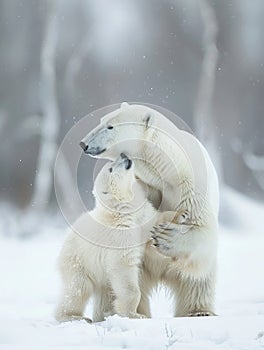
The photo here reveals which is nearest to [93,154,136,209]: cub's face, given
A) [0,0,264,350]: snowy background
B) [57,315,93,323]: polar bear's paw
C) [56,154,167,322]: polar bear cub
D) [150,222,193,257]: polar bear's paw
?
[56,154,167,322]: polar bear cub

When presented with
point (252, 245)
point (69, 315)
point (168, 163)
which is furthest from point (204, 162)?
point (252, 245)

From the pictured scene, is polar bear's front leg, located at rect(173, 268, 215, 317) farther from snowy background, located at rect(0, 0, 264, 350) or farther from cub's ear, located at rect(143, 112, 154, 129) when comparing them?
snowy background, located at rect(0, 0, 264, 350)

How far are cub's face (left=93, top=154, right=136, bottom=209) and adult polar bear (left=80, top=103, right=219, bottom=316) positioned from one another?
0.30ft

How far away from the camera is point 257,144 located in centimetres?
820

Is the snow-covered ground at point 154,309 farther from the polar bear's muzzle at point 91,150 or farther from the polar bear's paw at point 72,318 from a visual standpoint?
the polar bear's muzzle at point 91,150

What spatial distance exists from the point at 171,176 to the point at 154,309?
1.44 metres

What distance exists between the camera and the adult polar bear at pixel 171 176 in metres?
2.67

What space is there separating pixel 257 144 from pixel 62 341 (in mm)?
6238

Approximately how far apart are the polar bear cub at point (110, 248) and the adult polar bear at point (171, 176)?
0.06 meters

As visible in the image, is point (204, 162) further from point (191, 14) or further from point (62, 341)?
point (191, 14)

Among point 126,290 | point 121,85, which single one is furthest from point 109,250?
point 121,85

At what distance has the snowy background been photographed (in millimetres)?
7309

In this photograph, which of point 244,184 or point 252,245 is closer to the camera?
point 252,245

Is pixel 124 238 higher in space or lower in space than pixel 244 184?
lower
